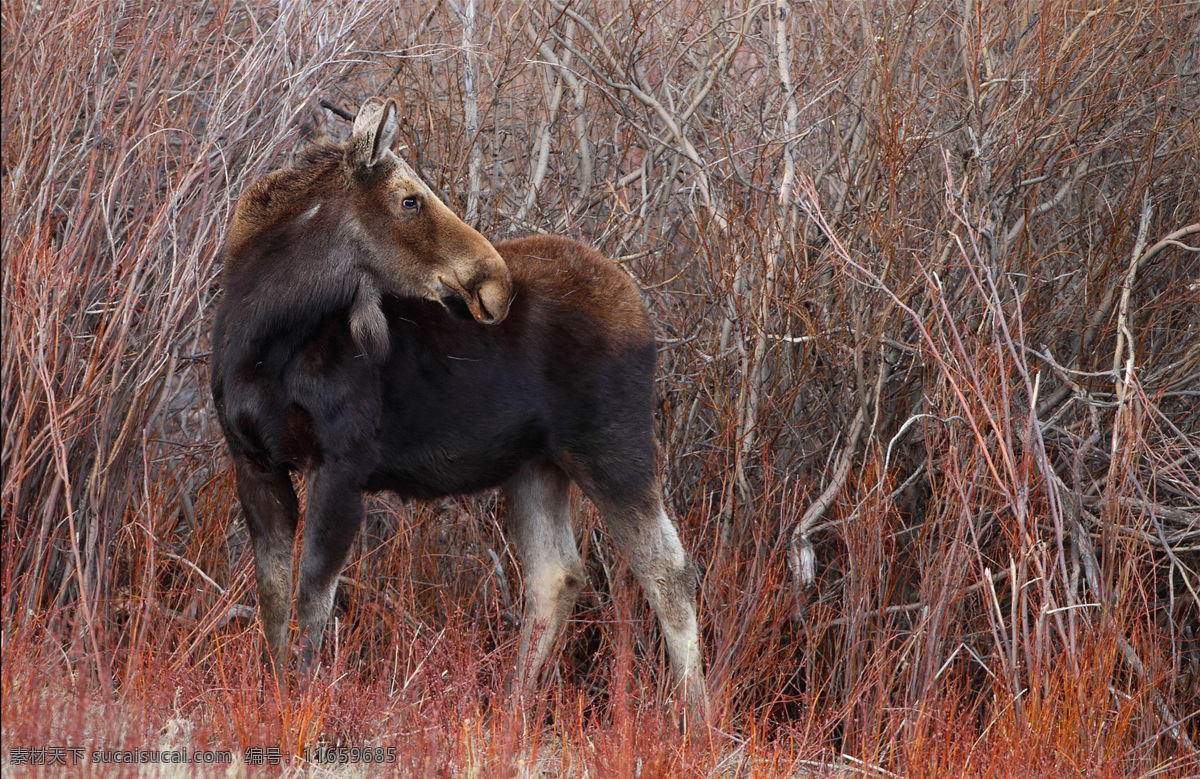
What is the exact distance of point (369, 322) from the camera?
433cm

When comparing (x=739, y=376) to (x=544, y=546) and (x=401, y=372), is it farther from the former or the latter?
(x=401, y=372)

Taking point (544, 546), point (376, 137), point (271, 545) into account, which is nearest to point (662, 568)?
point (544, 546)

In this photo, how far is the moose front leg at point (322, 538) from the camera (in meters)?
4.20

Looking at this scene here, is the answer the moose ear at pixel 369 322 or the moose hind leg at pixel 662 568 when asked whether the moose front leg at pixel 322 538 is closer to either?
the moose ear at pixel 369 322

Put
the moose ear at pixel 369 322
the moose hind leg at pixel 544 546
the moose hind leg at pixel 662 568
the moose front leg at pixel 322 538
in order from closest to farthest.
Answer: the moose front leg at pixel 322 538 < the moose ear at pixel 369 322 < the moose hind leg at pixel 662 568 < the moose hind leg at pixel 544 546

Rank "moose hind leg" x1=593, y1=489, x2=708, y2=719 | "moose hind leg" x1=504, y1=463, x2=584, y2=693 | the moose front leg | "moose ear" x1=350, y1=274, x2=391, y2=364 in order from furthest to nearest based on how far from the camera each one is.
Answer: "moose hind leg" x1=504, y1=463, x2=584, y2=693
"moose hind leg" x1=593, y1=489, x2=708, y2=719
"moose ear" x1=350, y1=274, x2=391, y2=364
the moose front leg

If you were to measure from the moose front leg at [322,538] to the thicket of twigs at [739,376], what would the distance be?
0.28 metres

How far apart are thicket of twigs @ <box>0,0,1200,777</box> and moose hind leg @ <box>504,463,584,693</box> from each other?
0.29 metres

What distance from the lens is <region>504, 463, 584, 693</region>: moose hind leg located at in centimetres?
516

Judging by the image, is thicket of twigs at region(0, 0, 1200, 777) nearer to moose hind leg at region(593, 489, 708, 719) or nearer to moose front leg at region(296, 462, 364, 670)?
moose hind leg at region(593, 489, 708, 719)

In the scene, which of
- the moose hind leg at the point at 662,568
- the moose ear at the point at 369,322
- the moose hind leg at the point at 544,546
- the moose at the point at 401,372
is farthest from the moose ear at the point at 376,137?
the moose hind leg at the point at 662,568

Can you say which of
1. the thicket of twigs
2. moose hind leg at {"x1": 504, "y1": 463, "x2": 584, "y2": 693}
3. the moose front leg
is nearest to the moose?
the moose front leg

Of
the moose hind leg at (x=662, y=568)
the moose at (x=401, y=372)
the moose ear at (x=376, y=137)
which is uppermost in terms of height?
the moose ear at (x=376, y=137)

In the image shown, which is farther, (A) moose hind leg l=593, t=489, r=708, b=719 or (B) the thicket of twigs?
(A) moose hind leg l=593, t=489, r=708, b=719
